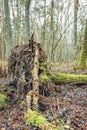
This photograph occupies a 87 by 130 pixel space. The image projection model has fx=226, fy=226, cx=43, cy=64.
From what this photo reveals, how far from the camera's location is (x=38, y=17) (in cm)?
1962

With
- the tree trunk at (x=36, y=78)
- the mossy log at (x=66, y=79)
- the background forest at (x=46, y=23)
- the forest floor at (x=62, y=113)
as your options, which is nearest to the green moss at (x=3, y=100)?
the forest floor at (x=62, y=113)

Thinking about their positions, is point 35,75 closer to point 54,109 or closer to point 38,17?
point 54,109

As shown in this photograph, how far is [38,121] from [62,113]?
0.97 metres

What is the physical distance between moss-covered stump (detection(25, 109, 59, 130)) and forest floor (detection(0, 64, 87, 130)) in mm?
123

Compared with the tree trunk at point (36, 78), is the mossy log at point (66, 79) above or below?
below

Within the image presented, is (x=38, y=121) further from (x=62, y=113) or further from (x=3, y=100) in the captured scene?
(x=3, y=100)

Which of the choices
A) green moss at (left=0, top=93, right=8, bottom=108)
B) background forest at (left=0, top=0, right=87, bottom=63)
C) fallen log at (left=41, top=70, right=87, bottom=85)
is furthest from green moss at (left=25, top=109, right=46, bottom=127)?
background forest at (left=0, top=0, right=87, bottom=63)

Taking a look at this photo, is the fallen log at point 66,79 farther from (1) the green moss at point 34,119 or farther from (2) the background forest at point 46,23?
(1) the green moss at point 34,119

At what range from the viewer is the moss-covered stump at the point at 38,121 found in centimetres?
391

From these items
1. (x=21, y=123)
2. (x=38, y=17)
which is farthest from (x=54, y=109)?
(x=38, y=17)

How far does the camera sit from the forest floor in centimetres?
451

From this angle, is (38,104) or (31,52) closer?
(38,104)

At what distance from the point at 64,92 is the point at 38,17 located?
1382 cm

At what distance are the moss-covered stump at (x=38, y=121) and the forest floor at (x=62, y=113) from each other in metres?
0.12
